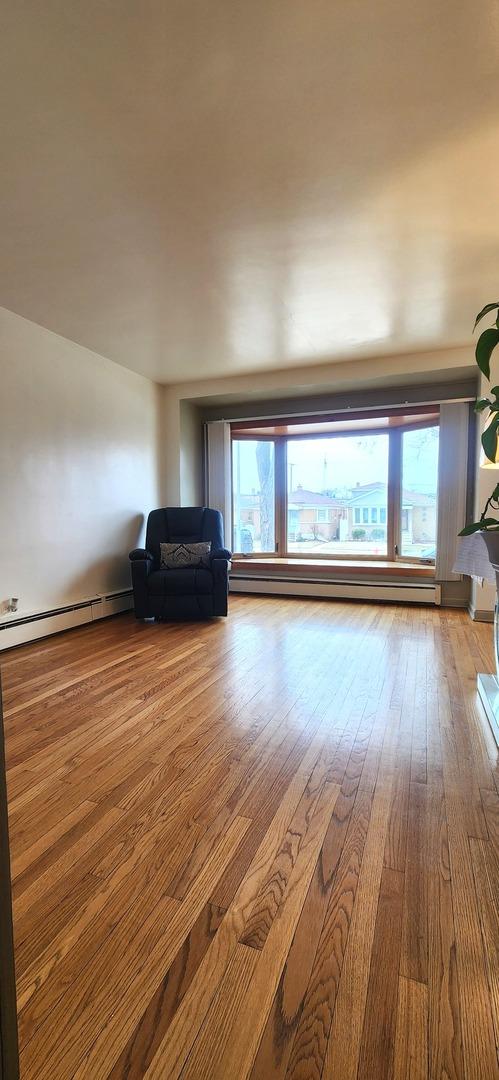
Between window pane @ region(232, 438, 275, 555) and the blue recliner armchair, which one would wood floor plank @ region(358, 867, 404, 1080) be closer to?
the blue recliner armchair

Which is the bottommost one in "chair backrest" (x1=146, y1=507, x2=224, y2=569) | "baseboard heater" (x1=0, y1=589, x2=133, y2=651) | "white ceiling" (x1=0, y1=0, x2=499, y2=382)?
"baseboard heater" (x1=0, y1=589, x2=133, y2=651)

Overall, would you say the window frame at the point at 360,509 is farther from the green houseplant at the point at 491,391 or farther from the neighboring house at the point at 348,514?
the green houseplant at the point at 491,391

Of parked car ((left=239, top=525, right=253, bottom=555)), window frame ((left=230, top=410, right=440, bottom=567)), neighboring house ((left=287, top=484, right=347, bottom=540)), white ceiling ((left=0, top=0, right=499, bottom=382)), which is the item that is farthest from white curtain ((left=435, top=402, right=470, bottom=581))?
parked car ((left=239, top=525, right=253, bottom=555))

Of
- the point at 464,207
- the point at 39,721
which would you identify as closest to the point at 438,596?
the point at 464,207

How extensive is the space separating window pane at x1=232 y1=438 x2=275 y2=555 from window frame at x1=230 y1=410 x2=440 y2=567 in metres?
0.06

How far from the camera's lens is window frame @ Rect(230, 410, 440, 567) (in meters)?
5.09

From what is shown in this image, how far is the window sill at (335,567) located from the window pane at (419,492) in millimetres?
242

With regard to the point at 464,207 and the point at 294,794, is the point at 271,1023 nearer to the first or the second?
the point at 294,794

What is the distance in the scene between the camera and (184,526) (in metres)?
Answer: 4.61

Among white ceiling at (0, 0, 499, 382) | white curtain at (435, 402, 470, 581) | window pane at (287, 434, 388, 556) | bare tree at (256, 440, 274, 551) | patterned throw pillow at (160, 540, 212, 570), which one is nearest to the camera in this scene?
white ceiling at (0, 0, 499, 382)

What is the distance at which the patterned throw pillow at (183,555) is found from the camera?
4.30 meters

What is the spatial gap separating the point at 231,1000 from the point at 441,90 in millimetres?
2667

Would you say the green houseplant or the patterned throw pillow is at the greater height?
the green houseplant

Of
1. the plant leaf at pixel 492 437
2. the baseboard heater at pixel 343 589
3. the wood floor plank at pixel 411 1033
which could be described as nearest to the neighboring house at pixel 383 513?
the baseboard heater at pixel 343 589
